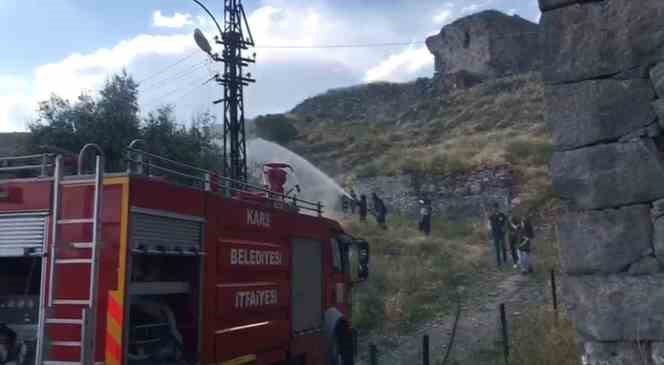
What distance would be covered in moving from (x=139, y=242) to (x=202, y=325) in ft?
4.41

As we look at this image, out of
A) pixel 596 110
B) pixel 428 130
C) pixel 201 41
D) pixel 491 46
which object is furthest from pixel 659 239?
pixel 491 46

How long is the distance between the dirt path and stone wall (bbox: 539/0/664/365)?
282 inches

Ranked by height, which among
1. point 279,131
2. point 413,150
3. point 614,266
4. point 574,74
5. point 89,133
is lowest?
point 614,266

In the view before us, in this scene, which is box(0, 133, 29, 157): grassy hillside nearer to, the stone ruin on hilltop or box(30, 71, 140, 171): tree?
box(30, 71, 140, 171): tree

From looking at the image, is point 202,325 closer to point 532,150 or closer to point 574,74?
point 574,74

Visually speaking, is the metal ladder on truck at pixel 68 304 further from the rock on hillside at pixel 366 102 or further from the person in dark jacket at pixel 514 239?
the rock on hillside at pixel 366 102

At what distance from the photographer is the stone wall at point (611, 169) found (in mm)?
4023

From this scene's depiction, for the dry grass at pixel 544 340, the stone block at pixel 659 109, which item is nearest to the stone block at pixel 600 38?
the stone block at pixel 659 109

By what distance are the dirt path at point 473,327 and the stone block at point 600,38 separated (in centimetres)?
754

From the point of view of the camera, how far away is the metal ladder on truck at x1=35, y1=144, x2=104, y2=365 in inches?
206

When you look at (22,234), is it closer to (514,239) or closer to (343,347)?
(343,347)

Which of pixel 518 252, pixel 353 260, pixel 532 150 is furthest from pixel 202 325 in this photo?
pixel 532 150

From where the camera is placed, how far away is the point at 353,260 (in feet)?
40.3

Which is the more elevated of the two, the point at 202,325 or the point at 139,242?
the point at 139,242
